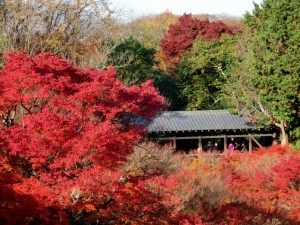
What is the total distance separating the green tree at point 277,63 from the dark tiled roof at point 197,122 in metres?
2.26

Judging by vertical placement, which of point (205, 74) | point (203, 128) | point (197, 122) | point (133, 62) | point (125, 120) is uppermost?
point (133, 62)

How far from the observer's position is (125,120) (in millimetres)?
19375

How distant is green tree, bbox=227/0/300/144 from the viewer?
2375 cm

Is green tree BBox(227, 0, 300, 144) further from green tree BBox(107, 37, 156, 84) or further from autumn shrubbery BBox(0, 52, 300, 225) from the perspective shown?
autumn shrubbery BBox(0, 52, 300, 225)

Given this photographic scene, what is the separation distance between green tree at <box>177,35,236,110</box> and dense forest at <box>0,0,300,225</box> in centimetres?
10

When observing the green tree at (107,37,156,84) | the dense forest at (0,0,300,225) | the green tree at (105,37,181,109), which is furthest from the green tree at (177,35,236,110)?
the green tree at (107,37,156,84)

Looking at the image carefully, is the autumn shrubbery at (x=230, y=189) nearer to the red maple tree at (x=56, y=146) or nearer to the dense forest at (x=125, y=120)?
the dense forest at (x=125, y=120)

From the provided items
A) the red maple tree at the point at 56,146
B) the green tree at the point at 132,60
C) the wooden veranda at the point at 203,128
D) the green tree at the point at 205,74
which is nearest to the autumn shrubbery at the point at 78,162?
the red maple tree at the point at 56,146

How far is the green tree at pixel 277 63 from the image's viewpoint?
23.8 meters

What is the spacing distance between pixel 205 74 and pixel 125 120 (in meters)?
15.5

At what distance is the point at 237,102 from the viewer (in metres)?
27.9

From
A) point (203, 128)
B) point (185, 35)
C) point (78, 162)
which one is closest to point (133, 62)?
point (203, 128)

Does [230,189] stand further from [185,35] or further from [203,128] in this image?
[185,35]

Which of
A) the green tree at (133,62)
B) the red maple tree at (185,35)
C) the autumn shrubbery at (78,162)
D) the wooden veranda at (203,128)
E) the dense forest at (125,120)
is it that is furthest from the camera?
the red maple tree at (185,35)
